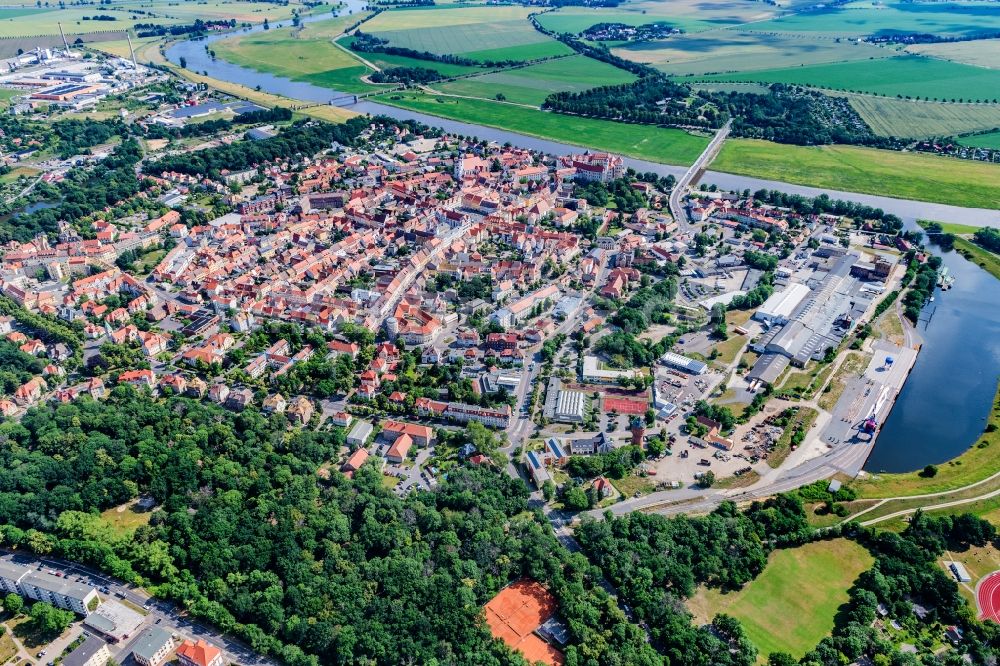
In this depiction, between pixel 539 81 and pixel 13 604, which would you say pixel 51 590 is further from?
pixel 539 81

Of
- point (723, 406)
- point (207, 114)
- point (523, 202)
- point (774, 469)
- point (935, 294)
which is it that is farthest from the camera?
point (207, 114)

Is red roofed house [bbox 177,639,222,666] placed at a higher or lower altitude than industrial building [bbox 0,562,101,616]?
lower

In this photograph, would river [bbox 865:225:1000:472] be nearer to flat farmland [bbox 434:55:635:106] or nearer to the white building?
the white building

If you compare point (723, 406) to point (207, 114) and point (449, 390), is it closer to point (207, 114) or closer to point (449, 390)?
point (449, 390)

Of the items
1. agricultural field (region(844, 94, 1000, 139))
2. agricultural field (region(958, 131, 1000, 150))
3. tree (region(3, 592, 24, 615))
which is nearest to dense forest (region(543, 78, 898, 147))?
agricultural field (region(844, 94, 1000, 139))

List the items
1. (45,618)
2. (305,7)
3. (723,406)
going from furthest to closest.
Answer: (305,7) → (723,406) → (45,618)

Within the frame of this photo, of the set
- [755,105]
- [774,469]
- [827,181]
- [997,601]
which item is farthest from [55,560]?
[755,105]

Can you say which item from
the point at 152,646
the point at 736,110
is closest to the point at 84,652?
the point at 152,646
